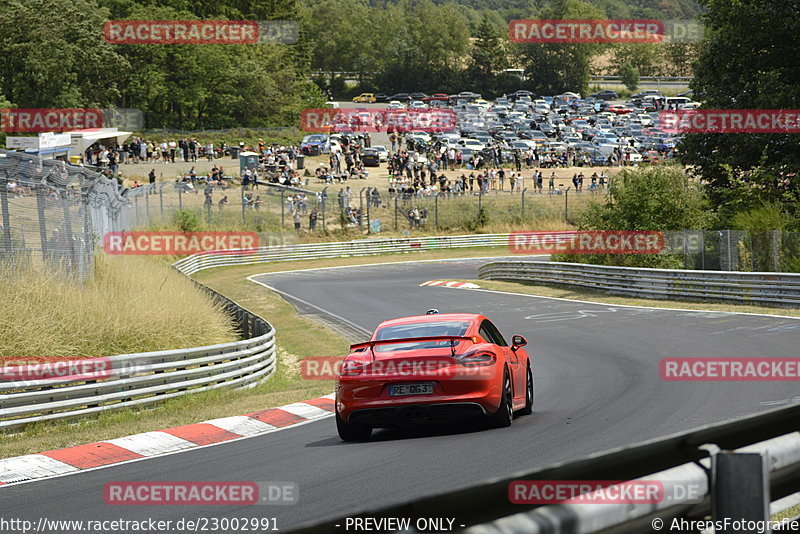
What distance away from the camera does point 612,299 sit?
1170 inches

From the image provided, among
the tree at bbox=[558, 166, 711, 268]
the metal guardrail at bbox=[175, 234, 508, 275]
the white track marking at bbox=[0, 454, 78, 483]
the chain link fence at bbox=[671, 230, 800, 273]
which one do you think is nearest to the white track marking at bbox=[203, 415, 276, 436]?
the white track marking at bbox=[0, 454, 78, 483]

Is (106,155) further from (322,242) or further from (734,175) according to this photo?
(734,175)

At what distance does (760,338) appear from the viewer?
18781mm

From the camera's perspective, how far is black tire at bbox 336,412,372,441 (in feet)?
34.8

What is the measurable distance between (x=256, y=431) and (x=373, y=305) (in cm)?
1877

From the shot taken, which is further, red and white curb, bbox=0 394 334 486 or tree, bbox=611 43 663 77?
tree, bbox=611 43 663 77

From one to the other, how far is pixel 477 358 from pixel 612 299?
2018 cm

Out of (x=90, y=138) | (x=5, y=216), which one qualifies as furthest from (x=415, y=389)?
(x=90, y=138)

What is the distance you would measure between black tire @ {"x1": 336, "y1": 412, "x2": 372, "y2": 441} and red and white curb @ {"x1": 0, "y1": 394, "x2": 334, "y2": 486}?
180 centimetres

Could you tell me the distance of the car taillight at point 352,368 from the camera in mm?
10297

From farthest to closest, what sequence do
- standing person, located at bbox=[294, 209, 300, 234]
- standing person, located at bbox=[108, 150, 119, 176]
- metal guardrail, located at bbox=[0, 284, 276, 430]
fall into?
standing person, located at bbox=[108, 150, 119, 176], standing person, located at bbox=[294, 209, 300, 234], metal guardrail, located at bbox=[0, 284, 276, 430]

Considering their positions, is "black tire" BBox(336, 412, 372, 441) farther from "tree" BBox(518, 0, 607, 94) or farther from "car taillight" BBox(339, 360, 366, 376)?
"tree" BBox(518, 0, 607, 94)

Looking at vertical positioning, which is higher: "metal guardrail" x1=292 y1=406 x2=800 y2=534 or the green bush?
"metal guardrail" x1=292 y1=406 x2=800 y2=534

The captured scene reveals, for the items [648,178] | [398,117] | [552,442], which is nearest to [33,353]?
[552,442]
